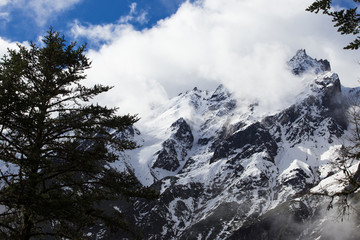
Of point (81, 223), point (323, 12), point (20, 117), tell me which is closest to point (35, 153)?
point (20, 117)

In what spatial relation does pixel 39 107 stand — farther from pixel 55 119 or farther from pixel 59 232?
pixel 59 232

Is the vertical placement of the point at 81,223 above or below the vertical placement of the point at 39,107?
below

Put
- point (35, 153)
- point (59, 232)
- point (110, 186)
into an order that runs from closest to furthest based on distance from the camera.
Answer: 1. point (35, 153)
2. point (59, 232)
3. point (110, 186)

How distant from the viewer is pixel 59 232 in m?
15.1

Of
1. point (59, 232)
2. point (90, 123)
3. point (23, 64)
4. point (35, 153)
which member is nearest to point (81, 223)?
point (59, 232)

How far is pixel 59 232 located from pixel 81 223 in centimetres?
187

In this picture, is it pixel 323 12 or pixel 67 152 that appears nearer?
pixel 323 12

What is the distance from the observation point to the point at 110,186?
635 inches

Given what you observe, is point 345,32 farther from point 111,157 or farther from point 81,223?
point 81,223

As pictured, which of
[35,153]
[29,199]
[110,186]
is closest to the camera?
[29,199]

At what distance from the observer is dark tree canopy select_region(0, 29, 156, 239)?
43.6 ft

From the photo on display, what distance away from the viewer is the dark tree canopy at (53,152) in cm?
1328

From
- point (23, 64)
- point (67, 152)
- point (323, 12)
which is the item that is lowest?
point (323, 12)

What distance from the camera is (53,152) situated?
15.4 metres
